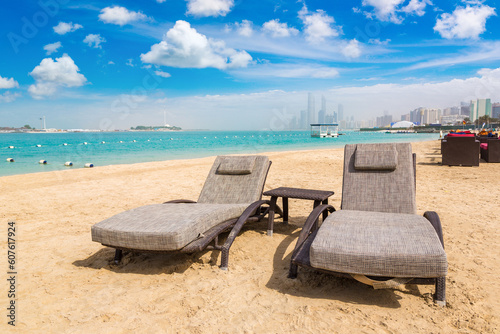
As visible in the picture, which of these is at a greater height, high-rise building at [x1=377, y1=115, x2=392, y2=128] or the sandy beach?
high-rise building at [x1=377, y1=115, x2=392, y2=128]

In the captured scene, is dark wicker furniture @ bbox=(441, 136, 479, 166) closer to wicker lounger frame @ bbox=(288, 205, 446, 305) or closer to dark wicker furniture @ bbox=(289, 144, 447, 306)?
dark wicker furniture @ bbox=(289, 144, 447, 306)

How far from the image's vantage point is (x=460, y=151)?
1023 cm

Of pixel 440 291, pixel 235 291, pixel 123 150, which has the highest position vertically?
pixel 440 291

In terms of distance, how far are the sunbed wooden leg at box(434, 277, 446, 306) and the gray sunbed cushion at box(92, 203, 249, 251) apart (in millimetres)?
1975

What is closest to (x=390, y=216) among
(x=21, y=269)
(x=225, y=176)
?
(x=225, y=176)

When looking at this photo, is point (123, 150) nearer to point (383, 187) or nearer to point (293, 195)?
point (293, 195)

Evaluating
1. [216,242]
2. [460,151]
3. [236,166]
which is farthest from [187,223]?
[460,151]

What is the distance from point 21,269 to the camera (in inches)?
125

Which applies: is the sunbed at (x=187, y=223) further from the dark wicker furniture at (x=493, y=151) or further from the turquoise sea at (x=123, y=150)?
the turquoise sea at (x=123, y=150)

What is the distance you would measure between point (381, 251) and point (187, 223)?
162 centimetres

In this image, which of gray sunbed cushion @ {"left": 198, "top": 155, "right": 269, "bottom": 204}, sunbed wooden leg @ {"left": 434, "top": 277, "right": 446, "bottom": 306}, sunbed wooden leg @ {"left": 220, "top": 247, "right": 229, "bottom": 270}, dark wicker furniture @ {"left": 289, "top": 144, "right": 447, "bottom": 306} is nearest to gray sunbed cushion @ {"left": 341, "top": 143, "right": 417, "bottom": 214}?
dark wicker furniture @ {"left": 289, "top": 144, "right": 447, "bottom": 306}

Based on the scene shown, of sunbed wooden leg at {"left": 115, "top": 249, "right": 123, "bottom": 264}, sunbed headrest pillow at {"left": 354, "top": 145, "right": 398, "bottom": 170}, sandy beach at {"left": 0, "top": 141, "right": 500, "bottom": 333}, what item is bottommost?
sandy beach at {"left": 0, "top": 141, "right": 500, "bottom": 333}

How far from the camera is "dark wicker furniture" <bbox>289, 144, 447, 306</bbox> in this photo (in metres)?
2.19

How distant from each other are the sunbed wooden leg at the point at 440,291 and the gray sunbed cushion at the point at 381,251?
255 mm
